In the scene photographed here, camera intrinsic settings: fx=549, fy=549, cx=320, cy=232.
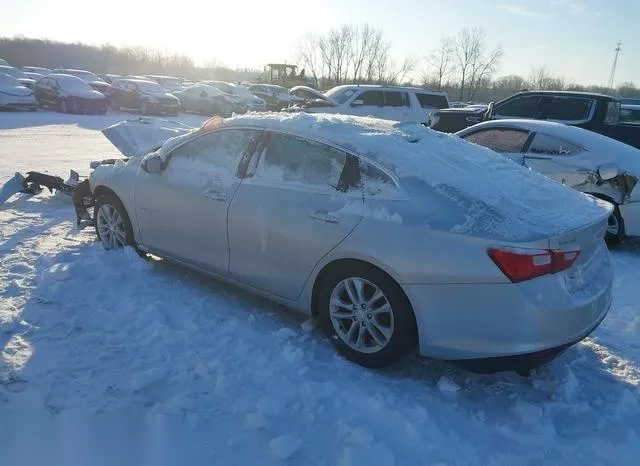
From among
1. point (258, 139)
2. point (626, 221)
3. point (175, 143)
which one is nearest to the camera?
point (258, 139)

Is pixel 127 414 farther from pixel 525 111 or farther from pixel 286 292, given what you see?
pixel 525 111

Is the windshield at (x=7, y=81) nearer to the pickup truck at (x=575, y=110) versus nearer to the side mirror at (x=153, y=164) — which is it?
the pickup truck at (x=575, y=110)

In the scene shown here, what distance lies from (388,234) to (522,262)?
30.5 inches

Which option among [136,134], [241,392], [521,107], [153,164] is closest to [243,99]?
[521,107]

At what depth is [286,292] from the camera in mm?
3881

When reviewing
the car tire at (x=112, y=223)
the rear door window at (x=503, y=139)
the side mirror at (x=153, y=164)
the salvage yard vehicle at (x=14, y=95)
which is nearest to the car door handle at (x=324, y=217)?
the side mirror at (x=153, y=164)

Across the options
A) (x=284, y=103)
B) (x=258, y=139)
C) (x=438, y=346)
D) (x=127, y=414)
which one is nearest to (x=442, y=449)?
(x=438, y=346)

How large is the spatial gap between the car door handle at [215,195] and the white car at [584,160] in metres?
4.53

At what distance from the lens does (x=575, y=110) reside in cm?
1059

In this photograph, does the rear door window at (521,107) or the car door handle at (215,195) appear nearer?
the car door handle at (215,195)

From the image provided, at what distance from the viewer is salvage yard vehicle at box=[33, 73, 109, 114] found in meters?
21.9

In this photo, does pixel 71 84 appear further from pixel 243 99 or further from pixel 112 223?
pixel 112 223

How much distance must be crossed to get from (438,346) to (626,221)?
4.42m

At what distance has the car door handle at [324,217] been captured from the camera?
353cm
